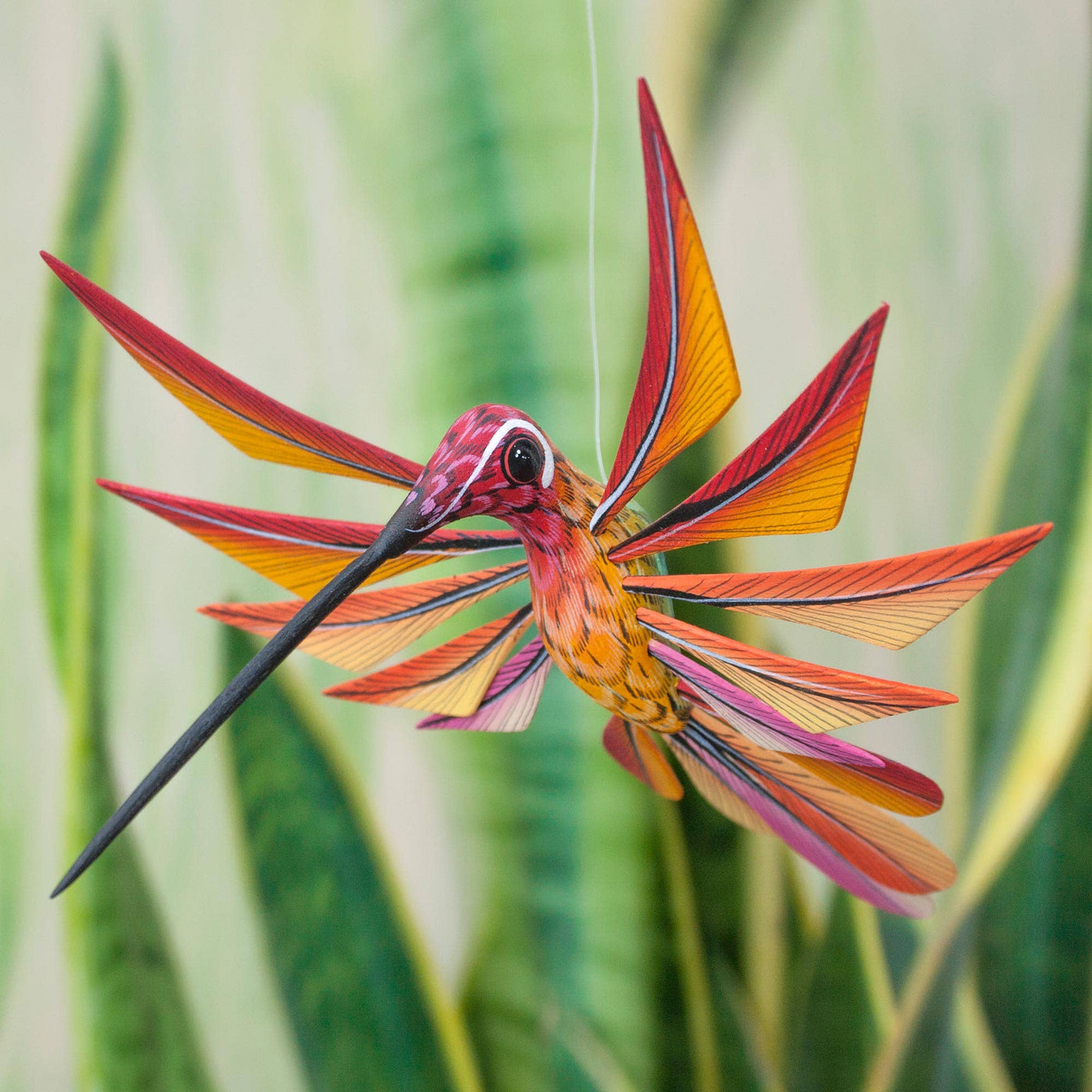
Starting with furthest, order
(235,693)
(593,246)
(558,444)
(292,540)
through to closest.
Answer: (558,444)
(593,246)
(292,540)
(235,693)

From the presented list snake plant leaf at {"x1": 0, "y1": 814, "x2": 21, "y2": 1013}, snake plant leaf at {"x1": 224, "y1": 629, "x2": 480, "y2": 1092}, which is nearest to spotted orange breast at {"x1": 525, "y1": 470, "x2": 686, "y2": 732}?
snake plant leaf at {"x1": 224, "y1": 629, "x2": 480, "y2": 1092}

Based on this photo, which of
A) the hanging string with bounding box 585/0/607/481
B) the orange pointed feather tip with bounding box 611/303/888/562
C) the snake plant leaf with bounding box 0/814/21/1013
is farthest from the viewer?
the snake plant leaf with bounding box 0/814/21/1013

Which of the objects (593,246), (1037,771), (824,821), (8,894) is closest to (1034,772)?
(1037,771)

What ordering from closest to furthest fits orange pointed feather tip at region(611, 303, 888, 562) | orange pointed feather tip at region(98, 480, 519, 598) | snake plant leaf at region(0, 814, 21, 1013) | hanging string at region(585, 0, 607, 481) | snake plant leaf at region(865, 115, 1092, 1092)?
orange pointed feather tip at region(611, 303, 888, 562) → orange pointed feather tip at region(98, 480, 519, 598) → hanging string at region(585, 0, 607, 481) → snake plant leaf at region(865, 115, 1092, 1092) → snake plant leaf at region(0, 814, 21, 1013)

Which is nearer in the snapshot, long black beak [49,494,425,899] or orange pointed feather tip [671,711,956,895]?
long black beak [49,494,425,899]

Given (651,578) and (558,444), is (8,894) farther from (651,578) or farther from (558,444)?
(651,578)

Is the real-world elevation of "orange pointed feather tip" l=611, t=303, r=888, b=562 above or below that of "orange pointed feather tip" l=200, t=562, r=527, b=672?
above

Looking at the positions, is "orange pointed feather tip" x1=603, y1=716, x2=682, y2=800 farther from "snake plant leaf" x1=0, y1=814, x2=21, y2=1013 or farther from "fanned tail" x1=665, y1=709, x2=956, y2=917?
"snake plant leaf" x1=0, y1=814, x2=21, y2=1013
